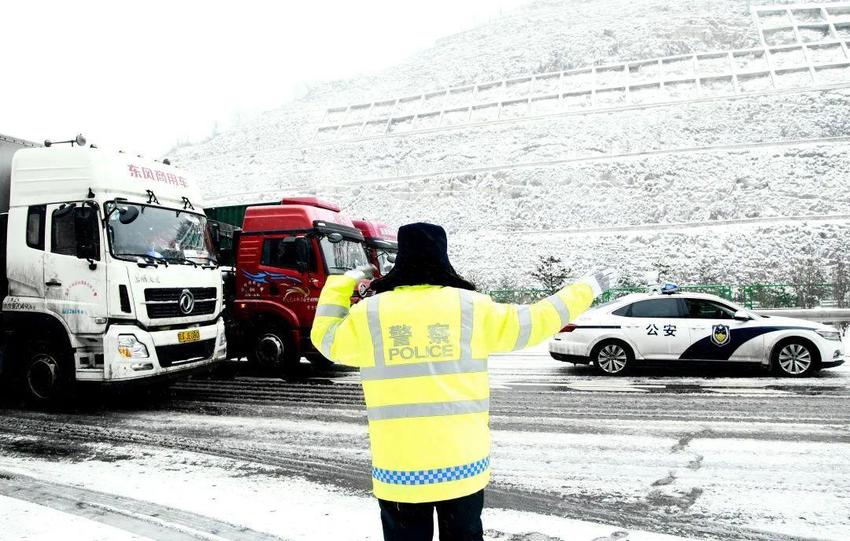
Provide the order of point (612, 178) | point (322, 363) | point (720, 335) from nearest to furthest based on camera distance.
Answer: point (720, 335), point (322, 363), point (612, 178)

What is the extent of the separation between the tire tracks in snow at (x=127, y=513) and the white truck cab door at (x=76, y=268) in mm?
2711

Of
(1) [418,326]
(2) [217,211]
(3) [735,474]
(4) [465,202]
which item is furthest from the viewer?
(4) [465,202]

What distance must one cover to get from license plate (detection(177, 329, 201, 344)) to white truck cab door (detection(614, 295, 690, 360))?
733cm

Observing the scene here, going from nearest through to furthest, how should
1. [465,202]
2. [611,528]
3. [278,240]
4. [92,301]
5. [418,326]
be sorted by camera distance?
[418,326]
[611,528]
[92,301]
[278,240]
[465,202]

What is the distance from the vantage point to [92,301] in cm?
761

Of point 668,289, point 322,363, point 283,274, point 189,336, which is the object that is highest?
point 283,274

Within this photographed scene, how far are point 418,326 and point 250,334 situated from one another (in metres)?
9.45

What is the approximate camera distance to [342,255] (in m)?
11.2

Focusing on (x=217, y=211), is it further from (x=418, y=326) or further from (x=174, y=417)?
(x=418, y=326)

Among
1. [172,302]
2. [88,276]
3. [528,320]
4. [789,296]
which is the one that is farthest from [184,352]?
[789,296]

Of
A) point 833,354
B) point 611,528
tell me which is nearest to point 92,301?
point 611,528

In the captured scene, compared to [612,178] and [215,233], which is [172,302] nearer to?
[215,233]

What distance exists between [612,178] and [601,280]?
3461 centimetres

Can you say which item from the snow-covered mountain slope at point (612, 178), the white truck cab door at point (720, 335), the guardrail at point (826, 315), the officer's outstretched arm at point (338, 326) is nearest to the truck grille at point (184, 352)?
the officer's outstretched arm at point (338, 326)
